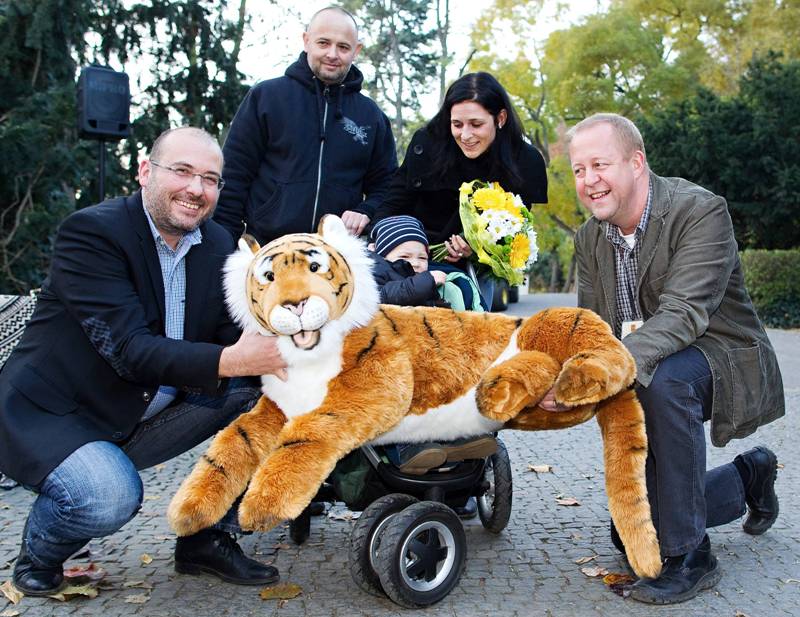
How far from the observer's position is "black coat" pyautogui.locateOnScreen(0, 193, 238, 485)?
325 cm

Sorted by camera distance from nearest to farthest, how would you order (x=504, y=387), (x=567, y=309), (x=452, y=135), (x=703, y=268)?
1. (x=504, y=387)
2. (x=567, y=309)
3. (x=703, y=268)
4. (x=452, y=135)

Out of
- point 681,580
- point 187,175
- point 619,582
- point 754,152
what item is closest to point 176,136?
point 187,175

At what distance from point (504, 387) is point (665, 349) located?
770mm

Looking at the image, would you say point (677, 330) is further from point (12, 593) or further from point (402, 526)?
point (12, 593)

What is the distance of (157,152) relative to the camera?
3639mm

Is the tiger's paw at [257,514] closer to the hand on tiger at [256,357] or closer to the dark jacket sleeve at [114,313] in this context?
the hand on tiger at [256,357]

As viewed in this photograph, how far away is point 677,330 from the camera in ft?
11.0

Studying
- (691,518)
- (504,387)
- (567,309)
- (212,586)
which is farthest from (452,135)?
(212,586)

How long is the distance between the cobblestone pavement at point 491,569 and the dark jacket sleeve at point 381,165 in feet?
6.34

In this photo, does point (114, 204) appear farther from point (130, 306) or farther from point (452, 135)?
point (452, 135)

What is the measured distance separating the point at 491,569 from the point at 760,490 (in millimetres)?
1390

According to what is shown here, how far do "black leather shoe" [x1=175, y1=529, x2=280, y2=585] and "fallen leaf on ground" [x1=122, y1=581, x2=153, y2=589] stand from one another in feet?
0.59

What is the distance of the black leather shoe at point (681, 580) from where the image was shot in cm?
330

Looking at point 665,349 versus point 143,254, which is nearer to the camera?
point 665,349
